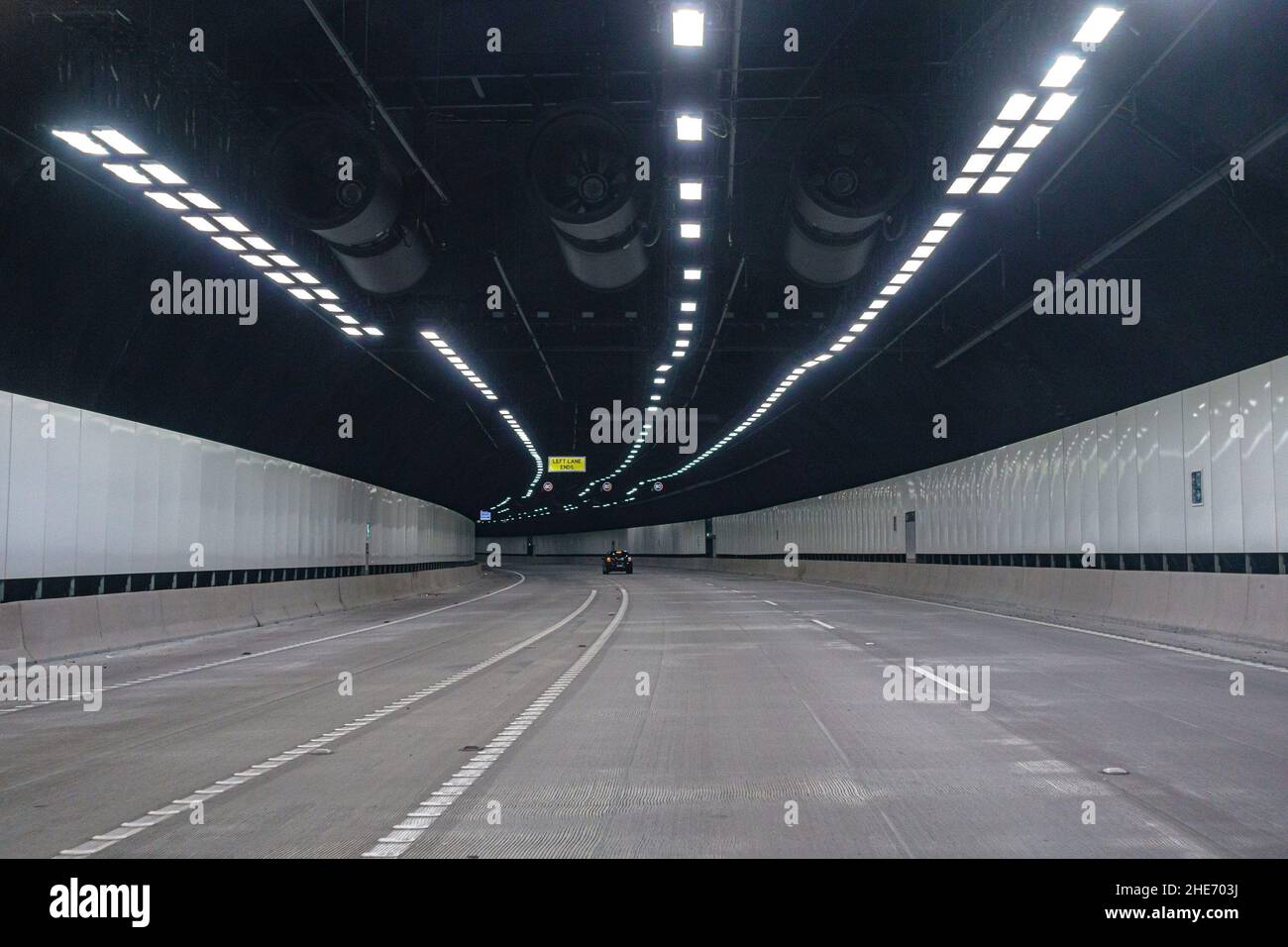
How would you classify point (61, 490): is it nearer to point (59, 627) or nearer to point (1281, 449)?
point (59, 627)

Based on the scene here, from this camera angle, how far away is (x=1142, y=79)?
49.7ft

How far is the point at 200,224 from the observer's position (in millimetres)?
17391

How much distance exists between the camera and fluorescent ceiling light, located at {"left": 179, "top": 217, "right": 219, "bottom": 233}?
17.2m

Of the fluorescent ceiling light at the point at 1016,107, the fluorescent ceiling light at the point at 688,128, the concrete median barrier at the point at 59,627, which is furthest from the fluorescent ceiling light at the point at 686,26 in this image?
the concrete median barrier at the point at 59,627

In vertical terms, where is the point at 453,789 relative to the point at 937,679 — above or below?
above

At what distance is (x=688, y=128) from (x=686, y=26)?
2.73 meters

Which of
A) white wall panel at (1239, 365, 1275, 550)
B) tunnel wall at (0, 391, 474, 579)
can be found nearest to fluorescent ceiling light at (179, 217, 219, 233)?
tunnel wall at (0, 391, 474, 579)

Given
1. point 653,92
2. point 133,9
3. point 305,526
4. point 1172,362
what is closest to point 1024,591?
point 1172,362

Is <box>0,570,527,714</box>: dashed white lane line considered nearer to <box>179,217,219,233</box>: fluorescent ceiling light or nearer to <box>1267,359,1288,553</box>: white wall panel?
<box>179,217,219,233</box>: fluorescent ceiling light

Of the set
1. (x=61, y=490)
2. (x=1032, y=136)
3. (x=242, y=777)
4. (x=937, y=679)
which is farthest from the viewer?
(x=61, y=490)

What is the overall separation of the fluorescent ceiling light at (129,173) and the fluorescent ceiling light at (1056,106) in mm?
10011

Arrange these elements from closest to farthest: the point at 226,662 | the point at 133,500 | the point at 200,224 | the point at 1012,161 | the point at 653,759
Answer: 1. the point at 653,759
2. the point at 1012,161
3. the point at 200,224
4. the point at 226,662
5. the point at 133,500

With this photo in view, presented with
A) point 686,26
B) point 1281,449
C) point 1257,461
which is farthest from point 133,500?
point 1281,449

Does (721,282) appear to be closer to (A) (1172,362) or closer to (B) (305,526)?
(A) (1172,362)
